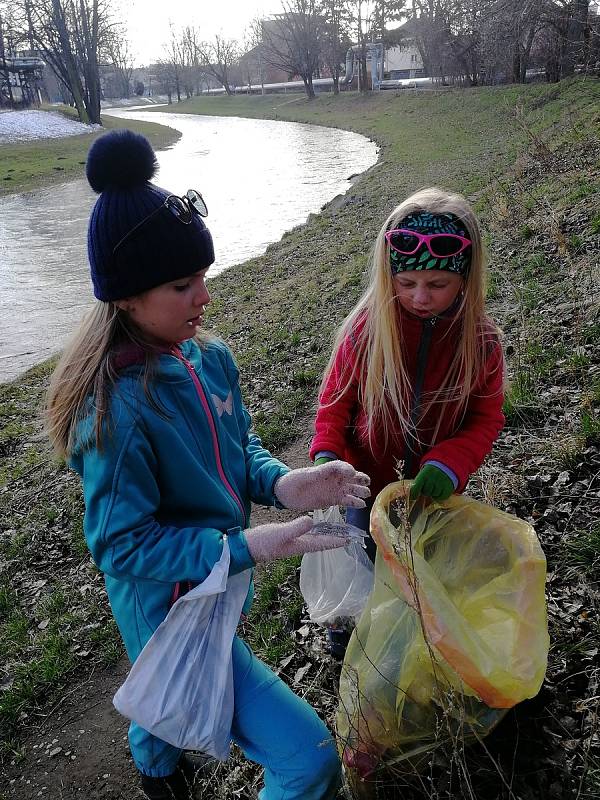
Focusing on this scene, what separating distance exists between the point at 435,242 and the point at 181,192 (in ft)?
57.1

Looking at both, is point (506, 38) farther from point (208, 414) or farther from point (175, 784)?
point (175, 784)

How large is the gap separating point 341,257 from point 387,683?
8546mm

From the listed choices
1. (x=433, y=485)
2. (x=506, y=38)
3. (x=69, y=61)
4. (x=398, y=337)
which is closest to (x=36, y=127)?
(x=69, y=61)

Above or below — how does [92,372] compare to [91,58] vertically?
below

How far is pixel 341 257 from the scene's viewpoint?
9.73m

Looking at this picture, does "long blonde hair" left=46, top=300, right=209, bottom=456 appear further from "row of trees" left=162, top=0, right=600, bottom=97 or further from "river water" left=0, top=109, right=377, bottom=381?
"row of trees" left=162, top=0, right=600, bottom=97

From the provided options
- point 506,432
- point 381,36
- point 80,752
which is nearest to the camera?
point 80,752

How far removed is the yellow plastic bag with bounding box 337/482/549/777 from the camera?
155cm

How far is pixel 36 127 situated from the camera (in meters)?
36.8

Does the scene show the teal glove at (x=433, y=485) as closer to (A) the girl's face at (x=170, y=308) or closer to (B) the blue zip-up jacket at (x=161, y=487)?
(B) the blue zip-up jacket at (x=161, y=487)

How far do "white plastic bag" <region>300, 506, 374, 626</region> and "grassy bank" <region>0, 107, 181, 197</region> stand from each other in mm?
19686

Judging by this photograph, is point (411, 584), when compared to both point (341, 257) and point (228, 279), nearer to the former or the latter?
point (341, 257)

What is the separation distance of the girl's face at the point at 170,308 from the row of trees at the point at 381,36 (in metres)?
10.5

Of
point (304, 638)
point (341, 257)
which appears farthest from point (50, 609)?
point (341, 257)
